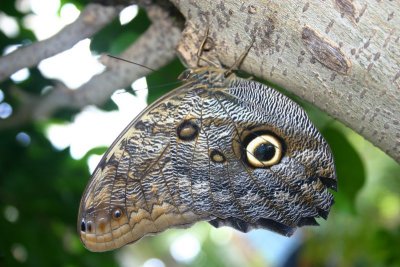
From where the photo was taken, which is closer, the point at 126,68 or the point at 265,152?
the point at 265,152

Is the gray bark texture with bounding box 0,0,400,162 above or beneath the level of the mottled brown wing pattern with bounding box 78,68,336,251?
above

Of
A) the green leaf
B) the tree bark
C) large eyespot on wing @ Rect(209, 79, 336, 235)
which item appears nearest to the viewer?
the tree bark

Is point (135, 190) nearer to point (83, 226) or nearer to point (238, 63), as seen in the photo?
point (83, 226)

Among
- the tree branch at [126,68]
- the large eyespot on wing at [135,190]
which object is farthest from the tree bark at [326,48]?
the tree branch at [126,68]

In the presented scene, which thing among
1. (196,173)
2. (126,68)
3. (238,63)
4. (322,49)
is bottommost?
(126,68)

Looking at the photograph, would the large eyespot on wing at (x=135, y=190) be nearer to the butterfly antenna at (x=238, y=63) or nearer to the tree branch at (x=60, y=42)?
the butterfly antenna at (x=238, y=63)

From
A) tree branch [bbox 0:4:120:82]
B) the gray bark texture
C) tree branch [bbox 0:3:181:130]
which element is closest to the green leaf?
tree branch [bbox 0:3:181:130]

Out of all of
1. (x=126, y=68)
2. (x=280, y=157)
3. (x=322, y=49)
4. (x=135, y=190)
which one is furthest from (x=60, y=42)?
(x=322, y=49)

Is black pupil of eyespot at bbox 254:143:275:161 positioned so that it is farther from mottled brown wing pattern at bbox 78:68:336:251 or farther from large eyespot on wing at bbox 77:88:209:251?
large eyespot on wing at bbox 77:88:209:251

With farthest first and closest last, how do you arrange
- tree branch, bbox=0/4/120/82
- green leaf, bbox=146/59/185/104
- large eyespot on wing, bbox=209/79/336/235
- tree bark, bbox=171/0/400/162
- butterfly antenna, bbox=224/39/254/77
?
green leaf, bbox=146/59/185/104 → tree branch, bbox=0/4/120/82 → large eyespot on wing, bbox=209/79/336/235 → butterfly antenna, bbox=224/39/254/77 → tree bark, bbox=171/0/400/162
